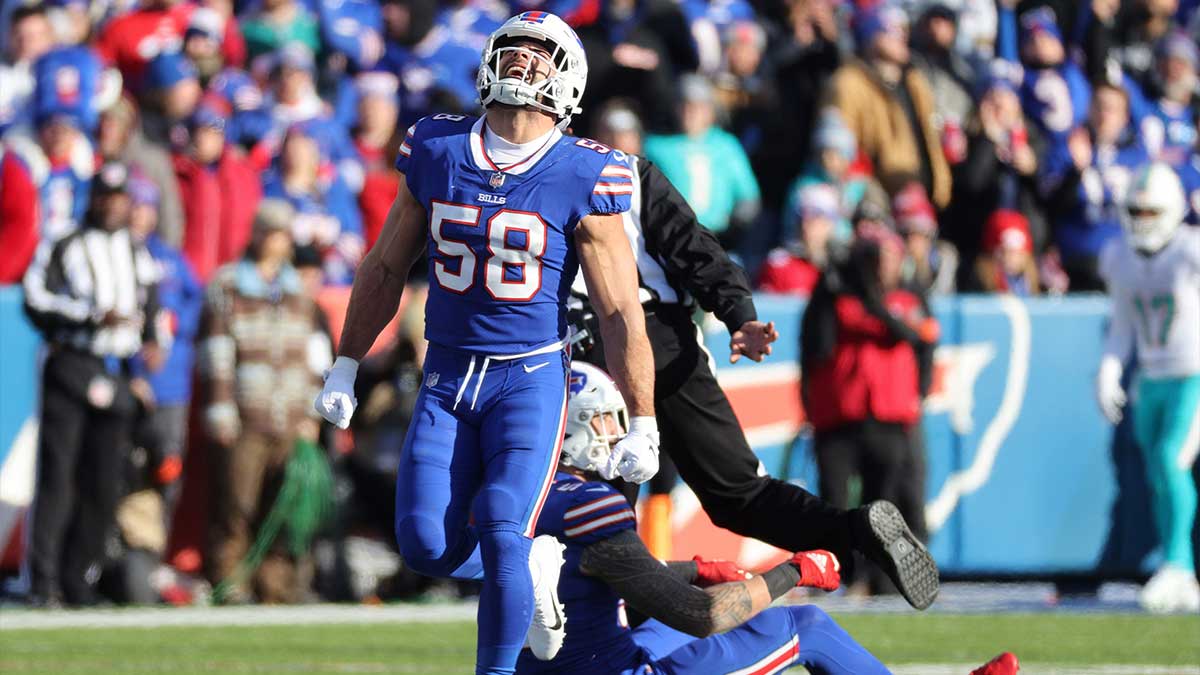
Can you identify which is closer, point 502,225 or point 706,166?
point 502,225

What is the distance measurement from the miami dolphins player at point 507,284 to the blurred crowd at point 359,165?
5192 mm

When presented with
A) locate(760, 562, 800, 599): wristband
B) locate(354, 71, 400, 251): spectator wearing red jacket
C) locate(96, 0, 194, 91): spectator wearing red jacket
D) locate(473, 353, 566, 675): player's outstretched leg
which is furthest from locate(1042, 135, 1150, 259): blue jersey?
locate(760, 562, 800, 599): wristband

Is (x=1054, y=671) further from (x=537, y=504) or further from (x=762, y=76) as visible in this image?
(x=762, y=76)

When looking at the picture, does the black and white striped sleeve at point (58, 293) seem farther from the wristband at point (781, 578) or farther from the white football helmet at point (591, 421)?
the wristband at point (781, 578)

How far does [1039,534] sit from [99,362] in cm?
515

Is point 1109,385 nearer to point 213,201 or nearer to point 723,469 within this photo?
point 213,201

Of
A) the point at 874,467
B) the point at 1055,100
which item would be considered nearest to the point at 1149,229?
the point at 874,467

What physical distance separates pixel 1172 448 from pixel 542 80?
6.30m

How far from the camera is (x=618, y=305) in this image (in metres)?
6.26

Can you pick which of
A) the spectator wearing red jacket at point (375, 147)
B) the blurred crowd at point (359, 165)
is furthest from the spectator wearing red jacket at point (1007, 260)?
the spectator wearing red jacket at point (375, 147)

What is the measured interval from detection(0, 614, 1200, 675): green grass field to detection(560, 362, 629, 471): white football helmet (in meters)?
2.33

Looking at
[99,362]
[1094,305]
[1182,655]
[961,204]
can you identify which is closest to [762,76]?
[961,204]

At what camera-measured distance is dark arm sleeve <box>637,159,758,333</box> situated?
7.23m

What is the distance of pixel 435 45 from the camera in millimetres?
14242
